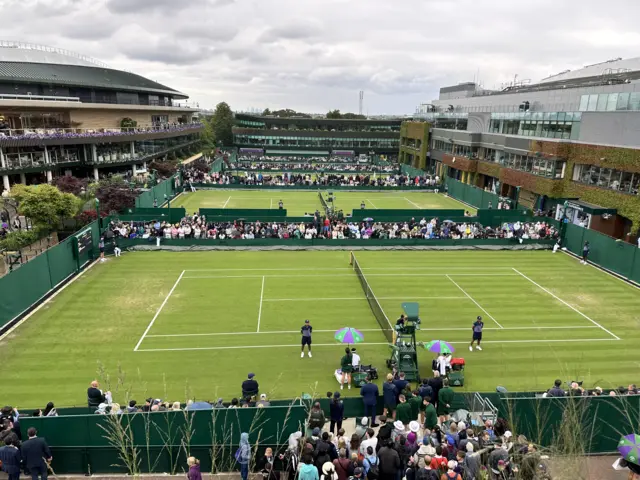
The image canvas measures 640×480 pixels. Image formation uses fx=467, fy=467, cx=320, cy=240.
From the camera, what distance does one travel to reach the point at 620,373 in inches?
627

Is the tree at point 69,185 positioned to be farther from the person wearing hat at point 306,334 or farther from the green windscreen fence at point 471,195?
the green windscreen fence at point 471,195

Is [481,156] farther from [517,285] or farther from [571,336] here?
[571,336]

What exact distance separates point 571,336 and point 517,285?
6141 millimetres

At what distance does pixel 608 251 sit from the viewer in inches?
1075

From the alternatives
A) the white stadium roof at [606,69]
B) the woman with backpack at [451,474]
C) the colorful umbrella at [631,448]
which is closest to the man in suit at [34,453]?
the woman with backpack at [451,474]

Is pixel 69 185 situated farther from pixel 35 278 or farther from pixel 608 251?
pixel 608 251

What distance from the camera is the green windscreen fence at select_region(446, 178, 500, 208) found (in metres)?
43.4

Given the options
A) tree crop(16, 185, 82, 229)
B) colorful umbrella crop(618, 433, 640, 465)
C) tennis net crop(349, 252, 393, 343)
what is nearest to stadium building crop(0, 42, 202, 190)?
tree crop(16, 185, 82, 229)

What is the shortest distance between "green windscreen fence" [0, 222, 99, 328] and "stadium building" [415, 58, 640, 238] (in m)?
33.6

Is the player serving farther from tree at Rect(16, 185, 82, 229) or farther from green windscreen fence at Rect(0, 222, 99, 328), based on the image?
tree at Rect(16, 185, 82, 229)

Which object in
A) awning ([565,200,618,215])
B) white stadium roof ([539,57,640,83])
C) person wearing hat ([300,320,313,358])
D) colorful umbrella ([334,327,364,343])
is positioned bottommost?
person wearing hat ([300,320,313,358])

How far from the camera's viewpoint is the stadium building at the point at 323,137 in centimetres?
10888

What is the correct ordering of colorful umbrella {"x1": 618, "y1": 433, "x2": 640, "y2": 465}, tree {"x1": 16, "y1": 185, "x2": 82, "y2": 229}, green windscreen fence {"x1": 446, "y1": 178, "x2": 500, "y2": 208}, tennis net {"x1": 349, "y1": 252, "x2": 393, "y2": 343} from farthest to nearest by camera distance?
1. green windscreen fence {"x1": 446, "y1": 178, "x2": 500, "y2": 208}
2. tree {"x1": 16, "y1": 185, "x2": 82, "y2": 229}
3. tennis net {"x1": 349, "y1": 252, "x2": 393, "y2": 343}
4. colorful umbrella {"x1": 618, "y1": 433, "x2": 640, "y2": 465}

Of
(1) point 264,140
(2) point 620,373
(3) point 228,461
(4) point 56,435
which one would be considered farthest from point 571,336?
(1) point 264,140
